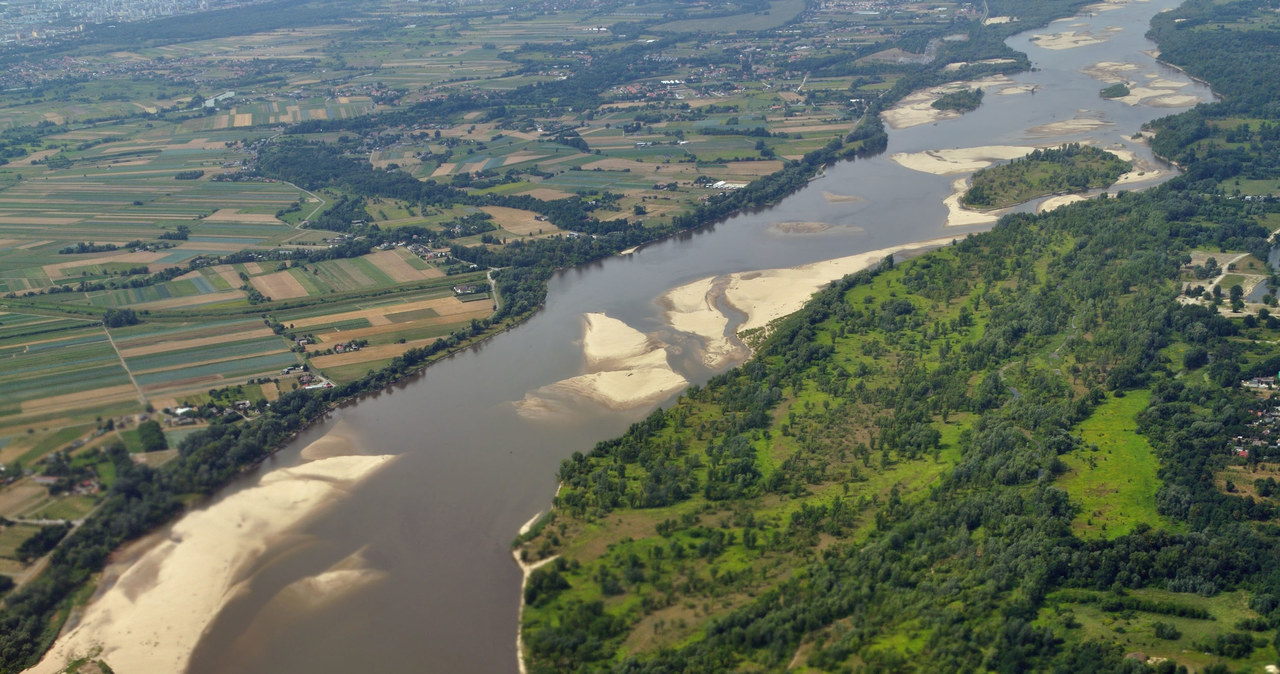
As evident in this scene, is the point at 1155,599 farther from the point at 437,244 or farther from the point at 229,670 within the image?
the point at 437,244

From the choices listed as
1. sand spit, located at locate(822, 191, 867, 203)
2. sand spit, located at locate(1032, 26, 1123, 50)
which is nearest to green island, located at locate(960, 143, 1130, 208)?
sand spit, located at locate(822, 191, 867, 203)

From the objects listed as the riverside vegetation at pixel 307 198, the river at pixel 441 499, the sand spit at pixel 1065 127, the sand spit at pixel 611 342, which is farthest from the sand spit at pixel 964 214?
the sand spit at pixel 611 342

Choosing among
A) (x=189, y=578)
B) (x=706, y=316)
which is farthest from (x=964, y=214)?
(x=189, y=578)

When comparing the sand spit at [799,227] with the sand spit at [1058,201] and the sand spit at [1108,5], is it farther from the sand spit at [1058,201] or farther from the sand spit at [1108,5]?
the sand spit at [1108,5]

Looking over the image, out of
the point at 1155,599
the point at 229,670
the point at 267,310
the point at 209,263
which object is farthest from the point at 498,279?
the point at 1155,599

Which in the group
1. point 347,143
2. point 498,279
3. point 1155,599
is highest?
point 347,143

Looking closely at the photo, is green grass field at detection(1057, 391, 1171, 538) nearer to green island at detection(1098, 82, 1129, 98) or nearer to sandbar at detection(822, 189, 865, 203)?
sandbar at detection(822, 189, 865, 203)
